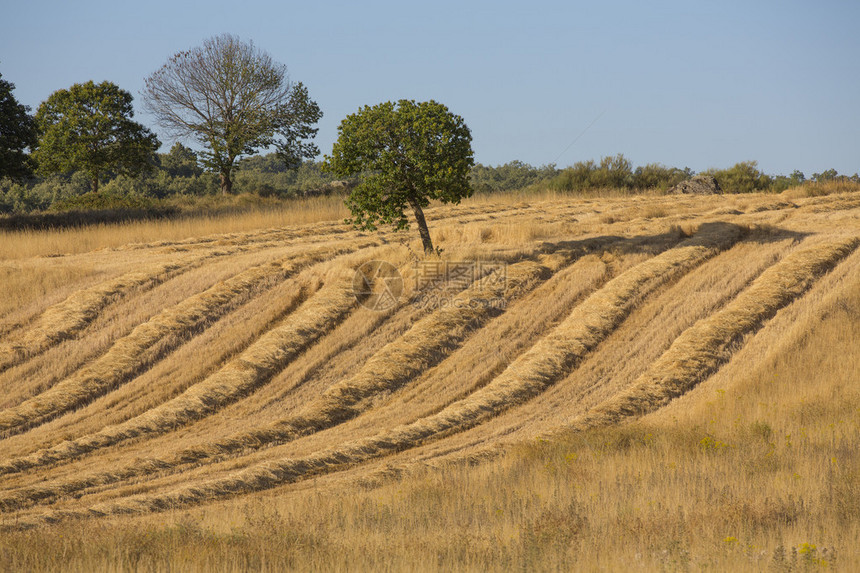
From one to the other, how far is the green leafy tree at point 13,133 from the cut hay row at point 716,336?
3302cm

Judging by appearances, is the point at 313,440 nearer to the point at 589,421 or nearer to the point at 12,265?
the point at 589,421

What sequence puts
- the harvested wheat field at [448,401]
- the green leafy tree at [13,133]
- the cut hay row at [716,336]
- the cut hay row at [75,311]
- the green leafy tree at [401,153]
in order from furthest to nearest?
the green leafy tree at [13,133]
the green leafy tree at [401,153]
the cut hay row at [75,311]
the cut hay row at [716,336]
the harvested wheat field at [448,401]

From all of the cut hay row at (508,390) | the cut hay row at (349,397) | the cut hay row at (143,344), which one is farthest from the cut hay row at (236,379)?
the cut hay row at (508,390)

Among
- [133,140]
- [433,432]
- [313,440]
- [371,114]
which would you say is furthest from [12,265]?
[133,140]

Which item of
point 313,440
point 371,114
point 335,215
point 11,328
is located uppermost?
point 371,114

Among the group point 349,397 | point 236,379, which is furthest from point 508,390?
point 236,379

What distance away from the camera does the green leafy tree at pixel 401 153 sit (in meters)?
19.4

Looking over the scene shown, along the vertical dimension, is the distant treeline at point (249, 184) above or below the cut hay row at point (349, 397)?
above

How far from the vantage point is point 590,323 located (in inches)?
706

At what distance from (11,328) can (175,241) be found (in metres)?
10.0

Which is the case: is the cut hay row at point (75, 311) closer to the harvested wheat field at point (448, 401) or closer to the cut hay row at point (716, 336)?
the harvested wheat field at point (448, 401)

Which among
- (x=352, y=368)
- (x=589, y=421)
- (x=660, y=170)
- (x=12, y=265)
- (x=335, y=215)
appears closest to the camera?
(x=589, y=421)

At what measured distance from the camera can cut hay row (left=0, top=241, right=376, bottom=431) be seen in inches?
612

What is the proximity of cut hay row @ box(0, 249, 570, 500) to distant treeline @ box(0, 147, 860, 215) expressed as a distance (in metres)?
11.8
